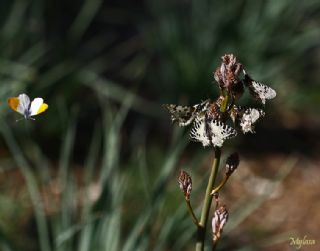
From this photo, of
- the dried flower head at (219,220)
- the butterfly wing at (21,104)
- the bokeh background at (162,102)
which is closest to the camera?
the butterfly wing at (21,104)

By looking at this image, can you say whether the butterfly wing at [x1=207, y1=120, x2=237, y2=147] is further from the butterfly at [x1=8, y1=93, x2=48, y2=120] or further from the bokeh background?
the bokeh background

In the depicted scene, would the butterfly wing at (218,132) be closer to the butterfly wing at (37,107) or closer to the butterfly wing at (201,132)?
the butterfly wing at (201,132)

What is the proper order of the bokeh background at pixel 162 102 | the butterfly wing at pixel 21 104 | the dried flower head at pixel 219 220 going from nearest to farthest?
1. the butterfly wing at pixel 21 104
2. the dried flower head at pixel 219 220
3. the bokeh background at pixel 162 102

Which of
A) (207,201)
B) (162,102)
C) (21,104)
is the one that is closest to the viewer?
(21,104)

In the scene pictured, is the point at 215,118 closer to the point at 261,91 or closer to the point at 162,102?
the point at 261,91

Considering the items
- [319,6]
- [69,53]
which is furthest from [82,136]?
[319,6]

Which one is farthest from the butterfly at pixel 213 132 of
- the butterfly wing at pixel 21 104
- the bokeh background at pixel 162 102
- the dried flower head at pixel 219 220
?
the bokeh background at pixel 162 102

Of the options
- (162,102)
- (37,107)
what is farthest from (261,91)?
(162,102)
